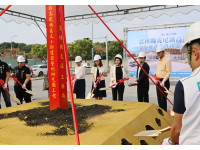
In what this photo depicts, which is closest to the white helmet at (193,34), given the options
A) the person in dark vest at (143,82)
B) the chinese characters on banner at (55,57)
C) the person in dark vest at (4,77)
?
the chinese characters on banner at (55,57)

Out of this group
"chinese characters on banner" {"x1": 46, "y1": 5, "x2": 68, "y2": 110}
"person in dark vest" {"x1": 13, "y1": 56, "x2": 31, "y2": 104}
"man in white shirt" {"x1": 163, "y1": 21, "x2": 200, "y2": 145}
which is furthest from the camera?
"person in dark vest" {"x1": 13, "y1": 56, "x2": 31, "y2": 104}

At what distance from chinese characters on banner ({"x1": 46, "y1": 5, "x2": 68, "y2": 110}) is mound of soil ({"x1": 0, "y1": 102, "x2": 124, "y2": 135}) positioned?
0.52 ft

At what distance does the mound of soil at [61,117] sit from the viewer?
1683 mm

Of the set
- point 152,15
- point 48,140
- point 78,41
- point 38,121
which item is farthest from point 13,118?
point 78,41

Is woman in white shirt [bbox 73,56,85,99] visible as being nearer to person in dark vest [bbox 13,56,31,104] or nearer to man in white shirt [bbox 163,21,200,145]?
person in dark vest [bbox 13,56,31,104]

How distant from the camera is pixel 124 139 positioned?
155 cm

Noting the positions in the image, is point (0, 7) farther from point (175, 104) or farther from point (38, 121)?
point (175, 104)

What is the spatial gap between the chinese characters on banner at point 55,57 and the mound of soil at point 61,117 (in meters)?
0.16

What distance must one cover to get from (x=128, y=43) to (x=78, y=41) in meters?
24.8

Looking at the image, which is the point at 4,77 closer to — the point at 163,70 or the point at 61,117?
the point at 61,117

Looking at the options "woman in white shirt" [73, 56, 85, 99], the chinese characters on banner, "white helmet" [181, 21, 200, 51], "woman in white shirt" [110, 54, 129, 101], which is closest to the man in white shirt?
"white helmet" [181, 21, 200, 51]

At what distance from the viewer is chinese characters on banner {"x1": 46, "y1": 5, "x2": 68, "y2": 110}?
6.98 feet

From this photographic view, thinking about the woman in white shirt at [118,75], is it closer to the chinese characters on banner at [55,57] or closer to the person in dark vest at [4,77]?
the chinese characters on banner at [55,57]

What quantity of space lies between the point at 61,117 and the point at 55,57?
0.68 metres
